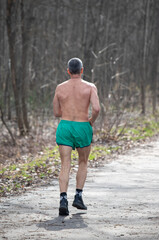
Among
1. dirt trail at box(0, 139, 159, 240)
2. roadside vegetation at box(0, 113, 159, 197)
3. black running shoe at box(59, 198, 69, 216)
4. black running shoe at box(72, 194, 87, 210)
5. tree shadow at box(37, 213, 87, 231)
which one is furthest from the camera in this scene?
roadside vegetation at box(0, 113, 159, 197)

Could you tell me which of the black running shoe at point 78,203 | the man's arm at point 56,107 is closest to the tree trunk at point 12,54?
the man's arm at point 56,107

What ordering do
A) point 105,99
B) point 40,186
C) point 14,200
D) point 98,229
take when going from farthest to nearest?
point 105,99, point 40,186, point 14,200, point 98,229

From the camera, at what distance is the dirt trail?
499 centimetres

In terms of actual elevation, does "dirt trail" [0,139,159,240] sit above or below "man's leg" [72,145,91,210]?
below

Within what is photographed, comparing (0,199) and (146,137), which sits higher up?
(0,199)

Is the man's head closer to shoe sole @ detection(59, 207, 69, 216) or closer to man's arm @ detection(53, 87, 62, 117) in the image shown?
man's arm @ detection(53, 87, 62, 117)

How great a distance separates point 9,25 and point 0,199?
9.98 metres

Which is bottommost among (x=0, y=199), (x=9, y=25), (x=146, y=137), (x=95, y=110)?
(x=146, y=137)

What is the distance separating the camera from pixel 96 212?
6.05 meters

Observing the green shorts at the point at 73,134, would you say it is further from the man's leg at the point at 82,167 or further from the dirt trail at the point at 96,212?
the dirt trail at the point at 96,212

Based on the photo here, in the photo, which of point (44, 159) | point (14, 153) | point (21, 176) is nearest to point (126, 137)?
point (14, 153)

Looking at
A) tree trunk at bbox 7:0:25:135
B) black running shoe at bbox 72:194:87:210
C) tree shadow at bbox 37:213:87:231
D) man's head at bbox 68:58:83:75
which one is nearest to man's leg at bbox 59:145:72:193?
black running shoe at bbox 72:194:87:210

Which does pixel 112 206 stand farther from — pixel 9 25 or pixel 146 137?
pixel 9 25

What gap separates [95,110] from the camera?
19.3 feet
